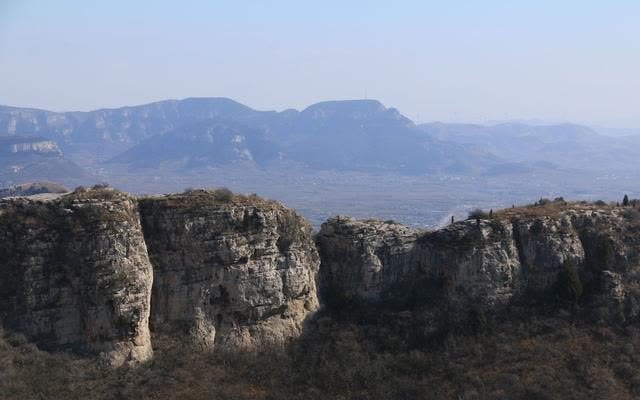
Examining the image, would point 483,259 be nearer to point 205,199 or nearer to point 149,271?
point 205,199

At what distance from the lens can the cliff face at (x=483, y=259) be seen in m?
37.5

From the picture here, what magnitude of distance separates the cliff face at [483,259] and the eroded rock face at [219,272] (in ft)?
13.2

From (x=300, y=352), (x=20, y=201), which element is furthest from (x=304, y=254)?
(x=20, y=201)

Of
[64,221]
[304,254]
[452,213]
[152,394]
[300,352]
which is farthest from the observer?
[452,213]

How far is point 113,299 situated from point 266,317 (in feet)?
27.7

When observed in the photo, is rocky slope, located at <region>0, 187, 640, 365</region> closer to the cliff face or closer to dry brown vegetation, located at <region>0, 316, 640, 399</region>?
the cliff face

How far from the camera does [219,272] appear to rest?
35188 mm

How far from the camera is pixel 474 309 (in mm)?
36125

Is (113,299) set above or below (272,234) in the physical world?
below

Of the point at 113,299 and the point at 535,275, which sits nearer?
the point at 113,299

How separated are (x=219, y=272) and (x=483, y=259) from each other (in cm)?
1480

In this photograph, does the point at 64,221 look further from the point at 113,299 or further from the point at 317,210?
the point at 317,210

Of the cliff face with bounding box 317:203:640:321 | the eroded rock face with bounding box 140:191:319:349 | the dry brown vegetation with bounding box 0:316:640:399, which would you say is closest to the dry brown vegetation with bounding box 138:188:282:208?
the eroded rock face with bounding box 140:191:319:349

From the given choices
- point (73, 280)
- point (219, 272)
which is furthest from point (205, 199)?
point (73, 280)
